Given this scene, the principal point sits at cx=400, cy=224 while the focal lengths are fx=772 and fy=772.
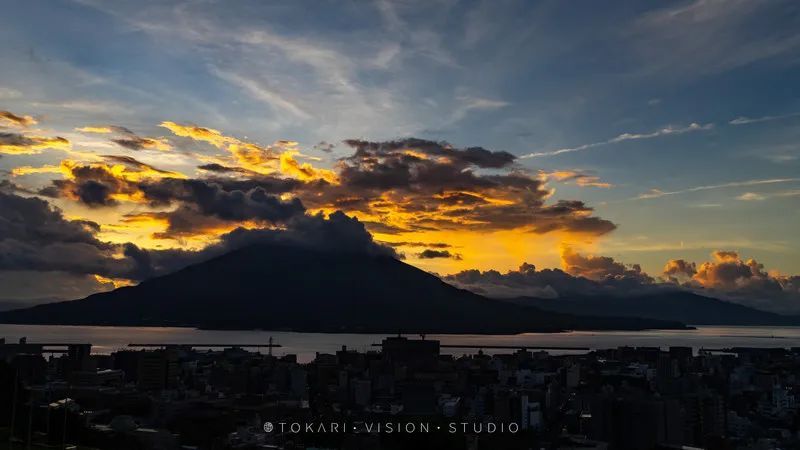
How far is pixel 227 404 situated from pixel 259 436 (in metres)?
21.2

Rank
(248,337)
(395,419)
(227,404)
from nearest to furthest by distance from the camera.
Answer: (395,419) → (227,404) → (248,337)

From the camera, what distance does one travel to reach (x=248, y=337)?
197 metres

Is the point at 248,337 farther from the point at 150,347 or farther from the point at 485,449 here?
the point at 485,449

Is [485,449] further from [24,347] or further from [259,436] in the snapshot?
[24,347]

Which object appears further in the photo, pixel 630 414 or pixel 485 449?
pixel 630 414

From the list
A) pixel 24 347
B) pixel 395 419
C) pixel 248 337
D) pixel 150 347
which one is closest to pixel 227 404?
pixel 395 419

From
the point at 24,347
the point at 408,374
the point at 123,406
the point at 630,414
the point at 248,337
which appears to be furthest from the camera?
the point at 248,337

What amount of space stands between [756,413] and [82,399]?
2144 inches

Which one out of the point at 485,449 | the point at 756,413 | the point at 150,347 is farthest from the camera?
the point at 150,347

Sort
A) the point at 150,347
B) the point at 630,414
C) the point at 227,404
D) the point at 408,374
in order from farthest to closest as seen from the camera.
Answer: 1. the point at 150,347
2. the point at 408,374
3. the point at 227,404
4. the point at 630,414

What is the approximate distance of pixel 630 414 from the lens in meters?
51.5

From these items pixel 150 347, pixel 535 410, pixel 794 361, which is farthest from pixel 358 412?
pixel 150 347

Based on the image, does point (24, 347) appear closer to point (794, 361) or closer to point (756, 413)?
point (756, 413)

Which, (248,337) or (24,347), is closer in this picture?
(24,347)
